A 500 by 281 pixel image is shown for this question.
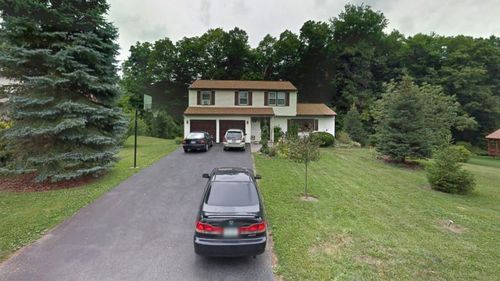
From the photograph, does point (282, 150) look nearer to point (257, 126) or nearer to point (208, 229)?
point (257, 126)

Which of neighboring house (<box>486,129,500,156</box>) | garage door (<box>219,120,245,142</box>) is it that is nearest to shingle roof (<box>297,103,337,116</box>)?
garage door (<box>219,120,245,142</box>)

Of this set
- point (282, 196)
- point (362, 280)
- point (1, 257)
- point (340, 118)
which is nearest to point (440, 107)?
point (340, 118)

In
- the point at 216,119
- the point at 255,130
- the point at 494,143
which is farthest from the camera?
the point at 494,143

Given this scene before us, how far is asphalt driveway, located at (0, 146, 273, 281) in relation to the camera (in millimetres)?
4598

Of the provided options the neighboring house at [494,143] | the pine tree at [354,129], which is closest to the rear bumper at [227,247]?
the pine tree at [354,129]

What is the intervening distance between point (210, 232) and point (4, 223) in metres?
5.95

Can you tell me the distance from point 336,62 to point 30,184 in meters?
40.4

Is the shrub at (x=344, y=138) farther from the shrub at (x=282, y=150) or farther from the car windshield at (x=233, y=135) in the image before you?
the car windshield at (x=233, y=135)

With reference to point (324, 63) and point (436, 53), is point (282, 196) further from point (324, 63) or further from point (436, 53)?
point (436, 53)

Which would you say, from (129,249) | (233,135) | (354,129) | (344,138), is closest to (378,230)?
(129,249)

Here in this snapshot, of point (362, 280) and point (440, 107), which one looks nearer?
point (362, 280)

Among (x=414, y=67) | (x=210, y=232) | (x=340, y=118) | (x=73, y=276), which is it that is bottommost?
(x=73, y=276)

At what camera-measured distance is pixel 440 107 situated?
21.0 meters

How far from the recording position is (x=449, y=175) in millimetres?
11469
